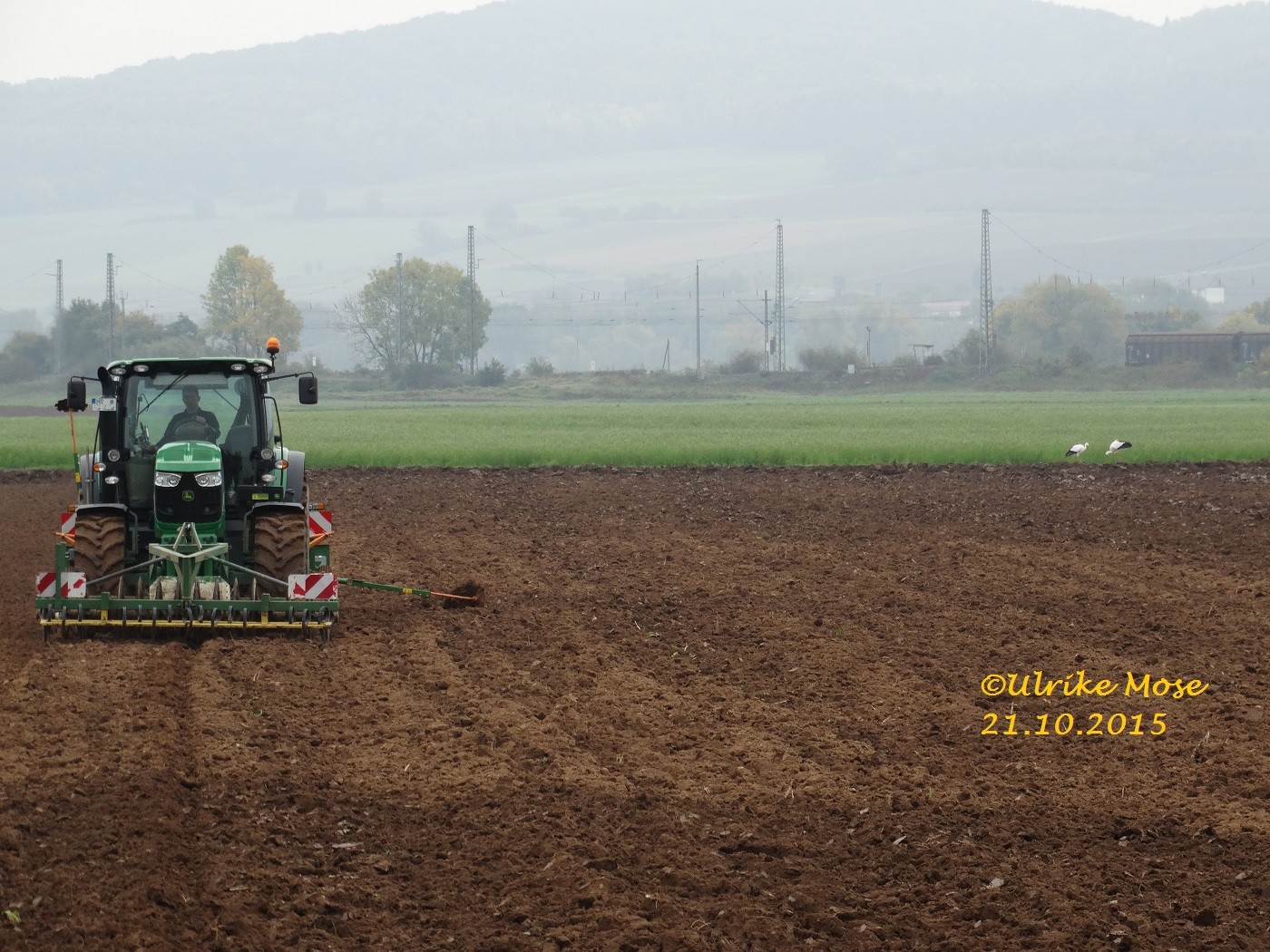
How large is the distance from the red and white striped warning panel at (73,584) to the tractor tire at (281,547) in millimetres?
1575

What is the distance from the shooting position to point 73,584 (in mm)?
12734

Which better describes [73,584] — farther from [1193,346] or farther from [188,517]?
[1193,346]

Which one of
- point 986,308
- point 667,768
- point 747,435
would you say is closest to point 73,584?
point 667,768

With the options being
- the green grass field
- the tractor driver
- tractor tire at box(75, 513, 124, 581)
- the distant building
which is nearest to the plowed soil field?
tractor tire at box(75, 513, 124, 581)

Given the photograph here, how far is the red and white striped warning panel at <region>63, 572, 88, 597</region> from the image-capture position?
41.7ft

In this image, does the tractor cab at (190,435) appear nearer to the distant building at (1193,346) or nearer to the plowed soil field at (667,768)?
the plowed soil field at (667,768)

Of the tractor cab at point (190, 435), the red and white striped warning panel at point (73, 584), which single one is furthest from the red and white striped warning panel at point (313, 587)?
the red and white striped warning panel at point (73, 584)

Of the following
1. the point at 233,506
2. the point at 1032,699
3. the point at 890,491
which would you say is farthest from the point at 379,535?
the point at 1032,699

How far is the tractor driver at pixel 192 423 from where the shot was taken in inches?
563

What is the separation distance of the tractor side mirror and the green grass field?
1959 cm

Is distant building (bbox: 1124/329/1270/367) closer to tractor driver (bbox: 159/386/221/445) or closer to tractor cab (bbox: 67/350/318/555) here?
tractor cab (bbox: 67/350/318/555)

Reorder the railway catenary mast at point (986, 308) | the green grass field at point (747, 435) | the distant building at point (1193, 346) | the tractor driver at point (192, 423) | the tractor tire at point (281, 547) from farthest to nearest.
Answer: the distant building at point (1193, 346) → the railway catenary mast at point (986, 308) → the green grass field at point (747, 435) → the tractor driver at point (192, 423) → the tractor tire at point (281, 547)

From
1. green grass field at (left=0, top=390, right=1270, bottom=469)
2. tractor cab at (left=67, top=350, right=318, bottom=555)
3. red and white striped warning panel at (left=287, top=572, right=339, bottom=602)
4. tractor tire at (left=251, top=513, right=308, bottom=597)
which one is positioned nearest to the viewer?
red and white striped warning panel at (left=287, top=572, right=339, bottom=602)

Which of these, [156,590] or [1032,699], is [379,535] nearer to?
[156,590]
